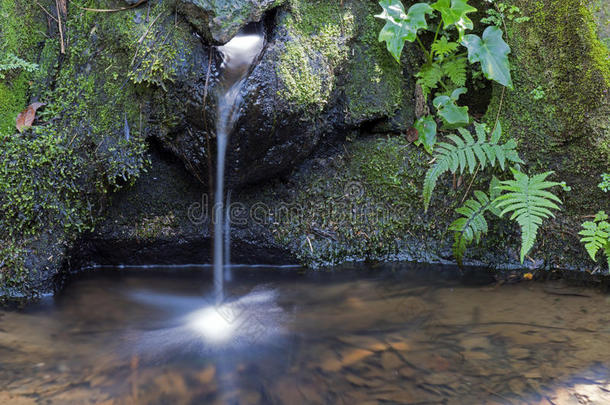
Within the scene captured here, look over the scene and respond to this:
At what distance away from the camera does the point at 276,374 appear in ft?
8.82

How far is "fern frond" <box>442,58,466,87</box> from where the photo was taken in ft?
12.9

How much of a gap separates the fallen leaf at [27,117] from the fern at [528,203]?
3530 mm

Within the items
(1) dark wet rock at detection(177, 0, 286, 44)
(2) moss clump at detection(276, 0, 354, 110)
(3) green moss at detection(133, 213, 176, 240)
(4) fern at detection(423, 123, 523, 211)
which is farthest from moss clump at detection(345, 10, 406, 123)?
(3) green moss at detection(133, 213, 176, 240)

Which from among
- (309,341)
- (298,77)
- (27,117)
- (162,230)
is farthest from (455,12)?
(27,117)

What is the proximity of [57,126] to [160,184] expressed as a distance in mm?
881

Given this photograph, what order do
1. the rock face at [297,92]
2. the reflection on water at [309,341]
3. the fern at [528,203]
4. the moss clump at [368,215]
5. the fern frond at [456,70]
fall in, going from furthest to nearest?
the moss clump at [368,215], the fern frond at [456,70], the rock face at [297,92], the fern at [528,203], the reflection on water at [309,341]

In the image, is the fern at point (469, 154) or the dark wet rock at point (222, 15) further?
the fern at point (469, 154)

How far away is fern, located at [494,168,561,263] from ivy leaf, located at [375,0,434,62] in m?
1.31

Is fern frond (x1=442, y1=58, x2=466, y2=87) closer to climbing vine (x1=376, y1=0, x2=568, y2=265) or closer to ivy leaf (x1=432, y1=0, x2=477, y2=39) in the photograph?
climbing vine (x1=376, y1=0, x2=568, y2=265)


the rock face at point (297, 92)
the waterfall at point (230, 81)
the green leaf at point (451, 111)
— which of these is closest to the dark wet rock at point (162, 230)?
the rock face at point (297, 92)

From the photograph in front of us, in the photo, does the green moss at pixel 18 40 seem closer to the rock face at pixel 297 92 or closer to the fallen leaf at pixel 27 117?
the fallen leaf at pixel 27 117

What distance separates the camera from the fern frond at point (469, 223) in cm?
378

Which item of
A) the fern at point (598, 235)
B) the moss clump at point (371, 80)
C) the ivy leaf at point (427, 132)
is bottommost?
the fern at point (598, 235)

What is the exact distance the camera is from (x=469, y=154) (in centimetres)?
368
